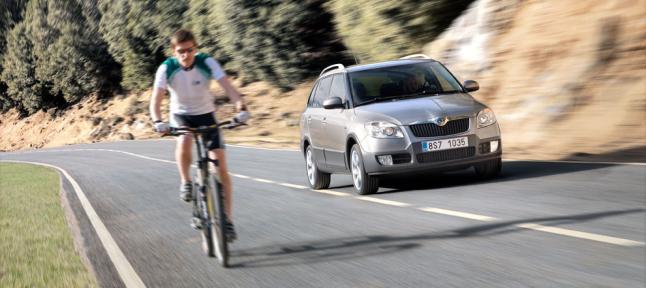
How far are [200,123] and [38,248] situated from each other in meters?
2.90

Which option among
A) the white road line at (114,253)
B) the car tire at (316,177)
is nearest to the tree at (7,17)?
the white road line at (114,253)

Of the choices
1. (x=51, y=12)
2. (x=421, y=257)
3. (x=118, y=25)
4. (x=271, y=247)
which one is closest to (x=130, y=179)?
(x=271, y=247)

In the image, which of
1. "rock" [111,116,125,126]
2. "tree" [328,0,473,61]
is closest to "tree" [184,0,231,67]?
"rock" [111,116,125,126]

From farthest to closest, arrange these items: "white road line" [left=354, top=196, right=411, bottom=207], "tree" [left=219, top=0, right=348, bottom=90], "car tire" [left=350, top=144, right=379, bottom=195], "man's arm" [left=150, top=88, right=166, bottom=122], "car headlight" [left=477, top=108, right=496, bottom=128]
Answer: "tree" [left=219, top=0, right=348, bottom=90] < "car tire" [left=350, top=144, right=379, bottom=195] < "car headlight" [left=477, top=108, right=496, bottom=128] < "white road line" [left=354, top=196, right=411, bottom=207] < "man's arm" [left=150, top=88, right=166, bottom=122]

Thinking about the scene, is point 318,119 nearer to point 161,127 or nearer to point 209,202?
point 209,202

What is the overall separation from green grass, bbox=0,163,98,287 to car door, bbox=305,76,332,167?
11.7 ft

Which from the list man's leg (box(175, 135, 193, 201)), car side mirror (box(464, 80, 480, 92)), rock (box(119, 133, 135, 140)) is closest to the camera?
man's leg (box(175, 135, 193, 201))

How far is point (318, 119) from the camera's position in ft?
40.9

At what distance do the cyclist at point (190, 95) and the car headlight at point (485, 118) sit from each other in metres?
4.22

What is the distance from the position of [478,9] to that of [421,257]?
14296 millimetres

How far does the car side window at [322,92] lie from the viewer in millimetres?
12625

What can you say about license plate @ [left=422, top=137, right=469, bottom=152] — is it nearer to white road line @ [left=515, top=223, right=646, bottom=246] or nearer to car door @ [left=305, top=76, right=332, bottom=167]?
car door @ [left=305, top=76, right=332, bottom=167]

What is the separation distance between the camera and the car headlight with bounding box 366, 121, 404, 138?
10512 mm

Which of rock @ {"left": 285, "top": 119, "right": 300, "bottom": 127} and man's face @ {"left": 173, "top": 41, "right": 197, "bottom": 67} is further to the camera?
rock @ {"left": 285, "top": 119, "right": 300, "bottom": 127}
